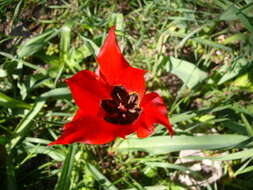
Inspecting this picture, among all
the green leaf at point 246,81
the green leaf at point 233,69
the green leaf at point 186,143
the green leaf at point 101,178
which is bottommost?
the green leaf at point 101,178

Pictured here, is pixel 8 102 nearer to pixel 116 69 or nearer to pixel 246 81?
pixel 116 69

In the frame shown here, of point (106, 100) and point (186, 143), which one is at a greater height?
point (106, 100)

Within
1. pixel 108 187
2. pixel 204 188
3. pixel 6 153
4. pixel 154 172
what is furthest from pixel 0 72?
Result: pixel 204 188

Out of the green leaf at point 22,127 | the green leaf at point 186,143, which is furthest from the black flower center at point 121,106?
the green leaf at point 22,127

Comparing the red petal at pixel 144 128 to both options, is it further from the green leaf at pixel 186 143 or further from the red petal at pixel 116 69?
the green leaf at pixel 186 143

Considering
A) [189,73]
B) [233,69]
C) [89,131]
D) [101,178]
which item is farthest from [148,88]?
[89,131]

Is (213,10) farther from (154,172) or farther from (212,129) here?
(154,172)
